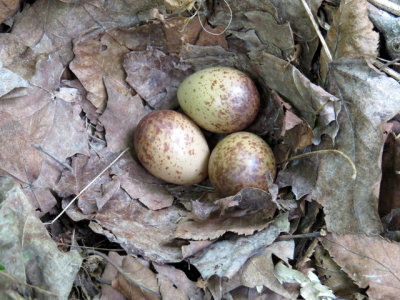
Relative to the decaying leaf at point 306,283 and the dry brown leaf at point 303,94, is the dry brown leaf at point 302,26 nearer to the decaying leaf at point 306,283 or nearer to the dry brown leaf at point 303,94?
the dry brown leaf at point 303,94

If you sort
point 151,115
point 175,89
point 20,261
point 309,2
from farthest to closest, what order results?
point 175,89
point 151,115
point 309,2
point 20,261

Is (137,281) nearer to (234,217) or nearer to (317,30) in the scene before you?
(234,217)

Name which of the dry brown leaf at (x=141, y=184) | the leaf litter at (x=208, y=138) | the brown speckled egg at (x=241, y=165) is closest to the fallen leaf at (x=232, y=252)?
the leaf litter at (x=208, y=138)

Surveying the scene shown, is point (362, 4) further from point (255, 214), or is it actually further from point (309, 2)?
point (255, 214)

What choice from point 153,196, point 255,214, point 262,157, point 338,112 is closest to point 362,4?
point 338,112

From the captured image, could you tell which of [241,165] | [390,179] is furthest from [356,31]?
[241,165]

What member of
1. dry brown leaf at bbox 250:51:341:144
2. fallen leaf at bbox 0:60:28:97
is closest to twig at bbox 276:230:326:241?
dry brown leaf at bbox 250:51:341:144
